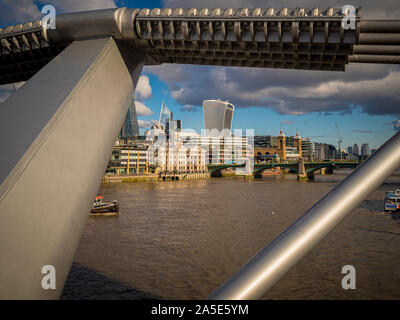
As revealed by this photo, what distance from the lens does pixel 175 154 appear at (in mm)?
86812

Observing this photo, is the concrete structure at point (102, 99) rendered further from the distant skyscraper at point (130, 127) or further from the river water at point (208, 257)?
the distant skyscraper at point (130, 127)

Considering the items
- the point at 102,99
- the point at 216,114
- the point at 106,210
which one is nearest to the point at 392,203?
the point at 106,210

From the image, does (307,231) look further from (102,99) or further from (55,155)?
(102,99)

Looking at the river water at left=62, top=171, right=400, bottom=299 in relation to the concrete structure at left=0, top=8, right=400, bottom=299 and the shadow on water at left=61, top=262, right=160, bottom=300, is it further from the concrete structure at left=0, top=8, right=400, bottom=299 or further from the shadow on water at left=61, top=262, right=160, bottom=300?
the concrete structure at left=0, top=8, right=400, bottom=299

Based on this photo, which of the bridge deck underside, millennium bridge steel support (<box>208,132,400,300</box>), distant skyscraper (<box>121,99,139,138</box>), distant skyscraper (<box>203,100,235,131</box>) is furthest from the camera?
distant skyscraper (<box>121,99,139,138</box>)

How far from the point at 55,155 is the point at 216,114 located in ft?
463

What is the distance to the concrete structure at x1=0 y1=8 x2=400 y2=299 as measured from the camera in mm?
2717

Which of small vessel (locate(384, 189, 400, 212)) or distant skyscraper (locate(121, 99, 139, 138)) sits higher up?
distant skyscraper (locate(121, 99, 139, 138))

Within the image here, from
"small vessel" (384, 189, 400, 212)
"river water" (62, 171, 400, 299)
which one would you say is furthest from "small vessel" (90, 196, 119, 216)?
"small vessel" (384, 189, 400, 212)

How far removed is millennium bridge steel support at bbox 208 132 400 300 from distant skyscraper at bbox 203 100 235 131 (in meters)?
141

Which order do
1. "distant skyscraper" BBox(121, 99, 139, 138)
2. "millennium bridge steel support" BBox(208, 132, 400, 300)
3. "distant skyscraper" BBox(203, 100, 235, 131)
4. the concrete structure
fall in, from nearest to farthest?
"millennium bridge steel support" BBox(208, 132, 400, 300) → the concrete structure → "distant skyscraper" BBox(203, 100, 235, 131) → "distant skyscraper" BBox(121, 99, 139, 138)

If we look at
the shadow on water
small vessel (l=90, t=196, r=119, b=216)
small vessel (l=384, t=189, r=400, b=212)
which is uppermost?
small vessel (l=384, t=189, r=400, b=212)

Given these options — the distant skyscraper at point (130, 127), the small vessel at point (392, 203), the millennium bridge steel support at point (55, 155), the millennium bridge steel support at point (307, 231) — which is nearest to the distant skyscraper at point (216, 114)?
the distant skyscraper at point (130, 127)

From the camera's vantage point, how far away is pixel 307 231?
101 inches
